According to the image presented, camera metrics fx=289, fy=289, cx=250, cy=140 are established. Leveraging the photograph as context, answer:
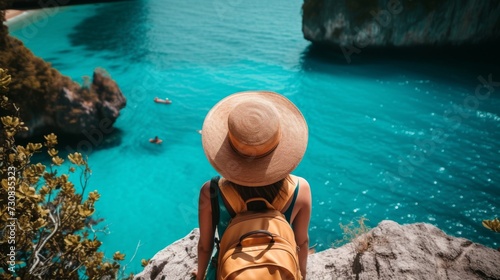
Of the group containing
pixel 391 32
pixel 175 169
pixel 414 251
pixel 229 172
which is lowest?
pixel 175 169

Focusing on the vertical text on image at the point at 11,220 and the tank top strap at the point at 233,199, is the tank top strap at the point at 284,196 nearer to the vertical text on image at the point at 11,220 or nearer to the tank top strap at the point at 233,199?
the tank top strap at the point at 233,199

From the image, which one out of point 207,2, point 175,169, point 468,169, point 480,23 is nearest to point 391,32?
point 480,23

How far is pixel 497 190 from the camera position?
11.3 m

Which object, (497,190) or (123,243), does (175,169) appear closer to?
(123,243)

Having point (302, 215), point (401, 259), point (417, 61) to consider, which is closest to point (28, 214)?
point (302, 215)

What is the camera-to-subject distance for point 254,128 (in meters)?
1.75

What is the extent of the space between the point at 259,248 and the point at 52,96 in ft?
49.1

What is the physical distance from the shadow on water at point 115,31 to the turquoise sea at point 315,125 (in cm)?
24

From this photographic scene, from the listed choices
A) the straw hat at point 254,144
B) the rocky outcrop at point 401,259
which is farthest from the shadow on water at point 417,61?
the straw hat at point 254,144

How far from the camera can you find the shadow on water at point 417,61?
20.8 meters

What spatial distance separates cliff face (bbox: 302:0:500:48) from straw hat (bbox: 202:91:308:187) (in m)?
24.1

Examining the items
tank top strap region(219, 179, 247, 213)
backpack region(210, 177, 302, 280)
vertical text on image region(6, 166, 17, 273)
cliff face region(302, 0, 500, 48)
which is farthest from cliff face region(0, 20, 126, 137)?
cliff face region(302, 0, 500, 48)

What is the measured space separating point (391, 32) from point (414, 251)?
23.6 m

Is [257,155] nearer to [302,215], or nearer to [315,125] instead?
[302,215]
